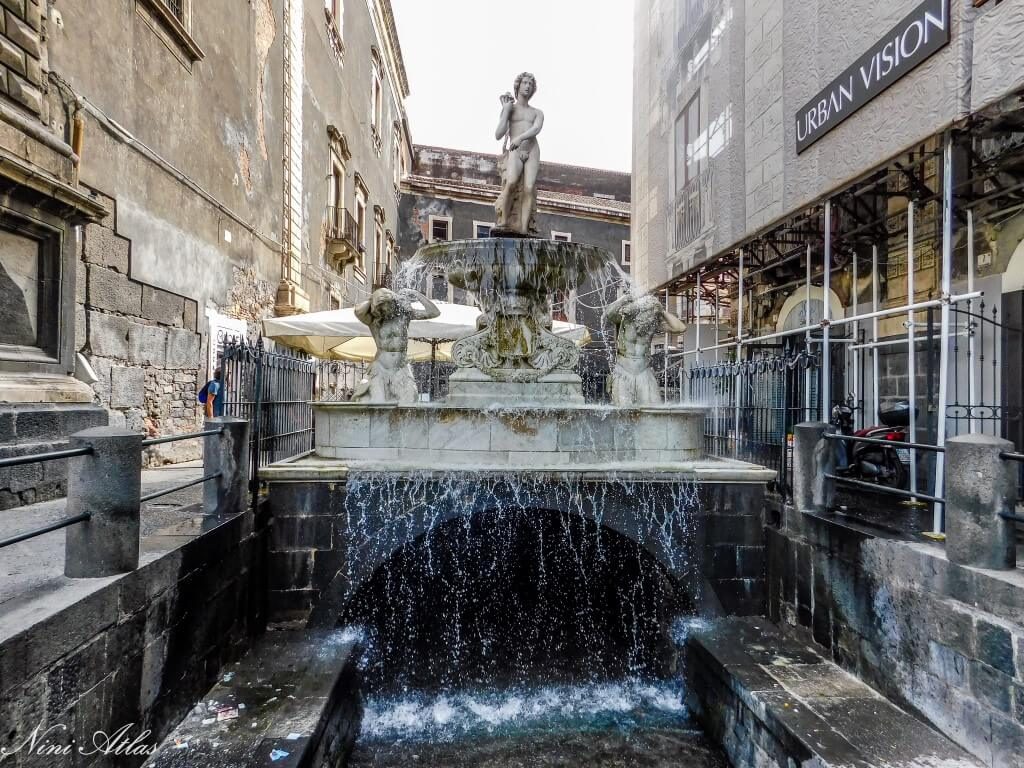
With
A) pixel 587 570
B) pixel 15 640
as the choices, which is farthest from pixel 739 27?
pixel 15 640

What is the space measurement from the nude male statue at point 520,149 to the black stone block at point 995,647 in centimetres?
558

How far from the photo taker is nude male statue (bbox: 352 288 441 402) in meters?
5.58

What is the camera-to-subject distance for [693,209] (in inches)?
408

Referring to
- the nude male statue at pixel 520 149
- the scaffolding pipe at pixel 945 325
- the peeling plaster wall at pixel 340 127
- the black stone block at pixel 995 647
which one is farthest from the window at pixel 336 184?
the black stone block at pixel 995 647

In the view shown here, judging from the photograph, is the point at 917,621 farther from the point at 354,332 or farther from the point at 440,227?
the point at 440,227

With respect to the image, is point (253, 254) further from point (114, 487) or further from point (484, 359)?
point (114, 487)

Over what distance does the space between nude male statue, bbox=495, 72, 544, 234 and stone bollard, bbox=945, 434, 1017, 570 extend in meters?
5.03

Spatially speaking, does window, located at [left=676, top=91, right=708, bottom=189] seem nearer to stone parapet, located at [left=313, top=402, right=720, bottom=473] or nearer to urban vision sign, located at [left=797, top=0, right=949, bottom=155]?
urban vision sign, located at [left=797, top=0, right=949, bottom=155]

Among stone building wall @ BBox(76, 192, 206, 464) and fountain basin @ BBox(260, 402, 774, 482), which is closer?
fountain basin @ BBox(260, 402, 774, 482)

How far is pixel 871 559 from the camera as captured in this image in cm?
381

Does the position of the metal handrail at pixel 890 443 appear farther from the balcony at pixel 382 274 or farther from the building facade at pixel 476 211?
the building facade at pixel 476 211

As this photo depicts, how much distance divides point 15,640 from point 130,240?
653 cm

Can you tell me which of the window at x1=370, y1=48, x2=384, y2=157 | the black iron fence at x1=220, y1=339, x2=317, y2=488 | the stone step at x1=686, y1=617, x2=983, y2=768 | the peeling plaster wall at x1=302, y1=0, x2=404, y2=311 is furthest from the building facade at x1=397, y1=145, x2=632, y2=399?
the stone step at x1=686, y1=617, x2=983, y2=768

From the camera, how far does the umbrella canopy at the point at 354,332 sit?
8484 millimetres
